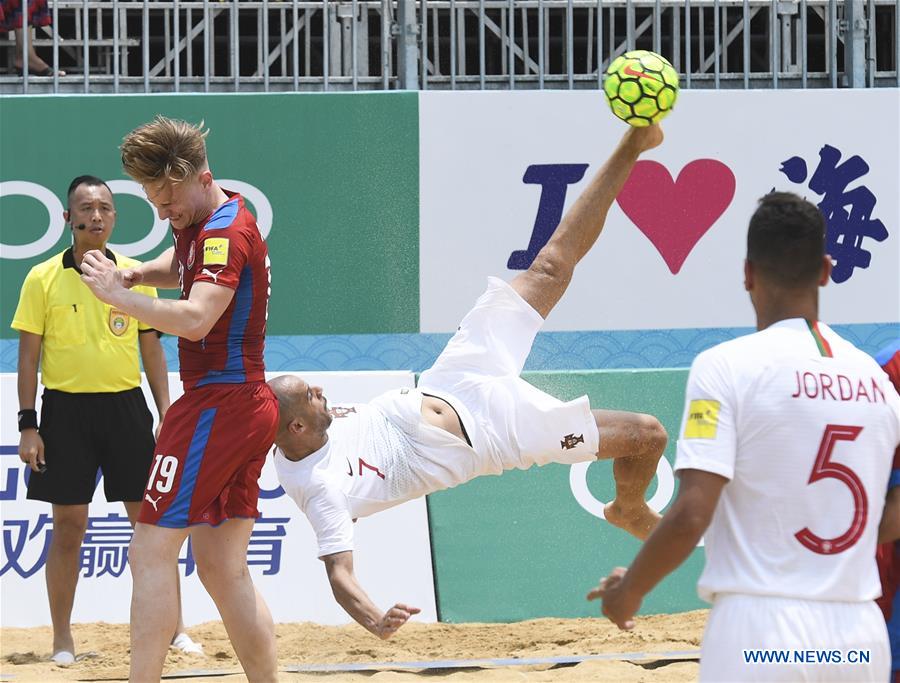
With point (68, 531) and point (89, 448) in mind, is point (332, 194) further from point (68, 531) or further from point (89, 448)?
point (68, 531)

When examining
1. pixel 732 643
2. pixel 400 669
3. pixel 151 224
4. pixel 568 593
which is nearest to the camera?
pixel 732 643

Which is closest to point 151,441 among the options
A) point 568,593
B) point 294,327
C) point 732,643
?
point 294,327

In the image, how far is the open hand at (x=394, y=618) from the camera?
4.01m

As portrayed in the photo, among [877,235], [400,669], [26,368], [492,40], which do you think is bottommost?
[400,669]

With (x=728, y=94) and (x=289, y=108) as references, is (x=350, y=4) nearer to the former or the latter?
(x=289, y=108)

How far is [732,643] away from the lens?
2625 millimetres

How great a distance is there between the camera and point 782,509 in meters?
2.65

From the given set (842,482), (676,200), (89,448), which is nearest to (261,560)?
(89,448)

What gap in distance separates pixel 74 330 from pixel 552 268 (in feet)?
7.53

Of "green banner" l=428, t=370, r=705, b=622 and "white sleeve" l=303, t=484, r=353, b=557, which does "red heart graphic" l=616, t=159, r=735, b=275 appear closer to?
"green banner" l=428, t=370, r=705, b=622

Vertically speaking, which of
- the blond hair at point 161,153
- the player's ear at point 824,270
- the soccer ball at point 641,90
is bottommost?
the player's ear at point 824,270

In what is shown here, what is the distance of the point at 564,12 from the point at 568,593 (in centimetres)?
403

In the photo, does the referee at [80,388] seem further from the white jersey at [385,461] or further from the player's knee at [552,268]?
the player's knee at [552,268]

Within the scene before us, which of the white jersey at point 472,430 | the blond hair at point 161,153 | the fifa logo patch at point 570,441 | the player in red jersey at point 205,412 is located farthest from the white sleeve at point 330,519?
the blond hair at point 161,153
